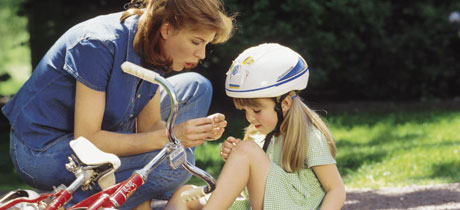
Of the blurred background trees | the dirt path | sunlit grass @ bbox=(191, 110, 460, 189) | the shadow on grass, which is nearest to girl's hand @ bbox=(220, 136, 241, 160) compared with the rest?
the dirt path

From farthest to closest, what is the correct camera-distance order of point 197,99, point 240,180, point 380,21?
point 380,21
point 197,99
point 240,180

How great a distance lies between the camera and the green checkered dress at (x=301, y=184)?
2771mm

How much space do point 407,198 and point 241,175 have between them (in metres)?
1.38

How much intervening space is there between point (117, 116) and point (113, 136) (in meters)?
0.17

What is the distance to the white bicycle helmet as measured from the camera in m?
2.83

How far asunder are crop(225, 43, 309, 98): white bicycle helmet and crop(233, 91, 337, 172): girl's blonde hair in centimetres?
6

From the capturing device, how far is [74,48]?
2.89 meters

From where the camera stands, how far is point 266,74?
284 cm

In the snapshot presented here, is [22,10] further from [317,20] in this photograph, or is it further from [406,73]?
[406,73]

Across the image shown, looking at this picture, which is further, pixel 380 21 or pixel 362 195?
pixel 380 21

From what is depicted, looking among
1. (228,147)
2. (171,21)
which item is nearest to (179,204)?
(228,147)

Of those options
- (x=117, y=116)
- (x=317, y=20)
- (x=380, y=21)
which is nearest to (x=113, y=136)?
(x=117, y=116)

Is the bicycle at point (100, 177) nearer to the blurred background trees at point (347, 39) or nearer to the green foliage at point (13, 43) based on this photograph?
the blurred background trees at point (347, 39)

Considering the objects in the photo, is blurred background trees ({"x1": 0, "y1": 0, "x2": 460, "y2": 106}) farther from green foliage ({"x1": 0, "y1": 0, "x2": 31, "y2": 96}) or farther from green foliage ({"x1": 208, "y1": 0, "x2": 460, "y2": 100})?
green foliage ({"x1": 0, "y1": 0, "x2": 31, "y2": 96})
